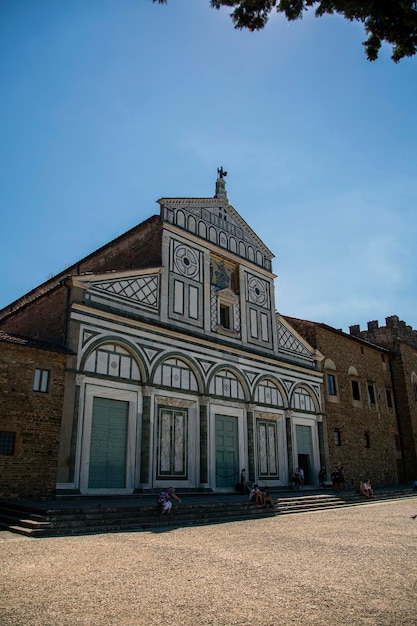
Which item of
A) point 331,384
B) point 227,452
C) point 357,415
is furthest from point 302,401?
point 227,452

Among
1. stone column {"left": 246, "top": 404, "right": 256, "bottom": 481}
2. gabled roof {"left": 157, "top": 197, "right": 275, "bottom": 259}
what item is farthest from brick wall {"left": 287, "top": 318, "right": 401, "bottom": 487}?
stone column {"left": 246, "top": 404, "right": 256, "bottom": 481}

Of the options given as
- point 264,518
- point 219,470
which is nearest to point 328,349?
point 219,470

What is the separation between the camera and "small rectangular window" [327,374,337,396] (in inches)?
1149

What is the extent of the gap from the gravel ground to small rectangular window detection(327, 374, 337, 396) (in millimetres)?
18497

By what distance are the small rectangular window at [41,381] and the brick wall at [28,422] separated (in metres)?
0.13

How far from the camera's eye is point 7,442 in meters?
14.2

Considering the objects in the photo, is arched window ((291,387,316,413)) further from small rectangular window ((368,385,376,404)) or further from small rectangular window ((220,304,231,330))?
small rectangular window ((368,385,376,404))

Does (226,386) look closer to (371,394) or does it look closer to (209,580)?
(371,394)

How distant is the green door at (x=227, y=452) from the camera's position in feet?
69.9

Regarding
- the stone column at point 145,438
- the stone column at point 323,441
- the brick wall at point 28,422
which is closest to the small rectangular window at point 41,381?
the brick wall at point 28,422

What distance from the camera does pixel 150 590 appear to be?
5.84 metres

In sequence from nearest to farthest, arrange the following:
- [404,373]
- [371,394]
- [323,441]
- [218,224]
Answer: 1. [218,224]
2. [323,441]
3. [371,394]
4. [404,373]

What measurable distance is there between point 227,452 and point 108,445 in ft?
21.4

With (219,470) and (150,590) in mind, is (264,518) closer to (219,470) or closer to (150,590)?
(219,470)
